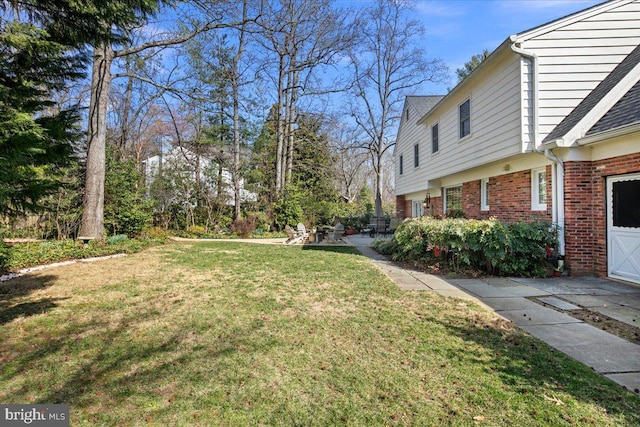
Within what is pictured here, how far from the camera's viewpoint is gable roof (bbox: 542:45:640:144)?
6.92m

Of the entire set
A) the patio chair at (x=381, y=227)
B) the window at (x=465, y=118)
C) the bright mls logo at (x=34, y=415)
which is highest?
the window at (x=465, y=118)

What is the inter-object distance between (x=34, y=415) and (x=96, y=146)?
9.69 m

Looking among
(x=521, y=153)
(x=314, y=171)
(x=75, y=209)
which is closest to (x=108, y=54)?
(x=75, y=209)

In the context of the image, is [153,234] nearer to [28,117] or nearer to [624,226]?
[28,117]

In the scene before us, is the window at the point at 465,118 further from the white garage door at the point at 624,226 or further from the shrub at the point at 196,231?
the shrub at the point at 196,231

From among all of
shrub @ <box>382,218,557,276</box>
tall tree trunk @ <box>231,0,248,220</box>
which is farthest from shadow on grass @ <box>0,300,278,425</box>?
tall tree trunk @ <box>231,0,248,220</box>

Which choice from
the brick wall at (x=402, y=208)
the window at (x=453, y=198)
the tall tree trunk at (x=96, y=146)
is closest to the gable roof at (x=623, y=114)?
the window at (x=453, y=198)

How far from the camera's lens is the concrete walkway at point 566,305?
10.6ft

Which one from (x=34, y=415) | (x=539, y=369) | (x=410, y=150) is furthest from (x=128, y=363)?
(x=410, y=150)

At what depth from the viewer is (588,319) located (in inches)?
171

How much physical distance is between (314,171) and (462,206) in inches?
481

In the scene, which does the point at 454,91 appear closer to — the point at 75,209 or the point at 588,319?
the point at 588,319

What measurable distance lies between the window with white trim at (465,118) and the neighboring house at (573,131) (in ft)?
1.88

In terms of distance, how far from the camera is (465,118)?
35.3 ft
